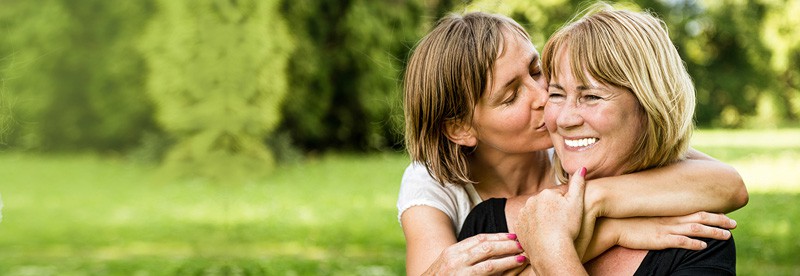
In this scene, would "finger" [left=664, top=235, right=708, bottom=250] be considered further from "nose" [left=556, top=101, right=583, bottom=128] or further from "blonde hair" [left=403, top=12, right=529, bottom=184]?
"blonde hair" [left=403, top=12, right=529, bottom=184]

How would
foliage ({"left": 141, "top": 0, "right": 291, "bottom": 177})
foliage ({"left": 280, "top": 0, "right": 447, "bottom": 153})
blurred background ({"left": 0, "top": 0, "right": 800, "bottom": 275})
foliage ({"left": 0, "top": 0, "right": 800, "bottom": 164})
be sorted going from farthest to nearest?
foliage ({"left": 280, "top": 0, "right": 447, "bottom": 153}), foliage ({"left": 0, "top": 0, "right": 800, "bottom": 164}), foliage ({"left": 141, "top": 0, "right": 291, "bottom": 177}), blurred background ({"left": 0, "top": 0, "right": 800, "bottom": 275})

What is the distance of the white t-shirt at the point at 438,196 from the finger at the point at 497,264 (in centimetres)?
45

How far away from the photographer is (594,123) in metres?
2.01

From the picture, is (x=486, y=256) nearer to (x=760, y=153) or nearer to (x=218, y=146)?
(x=218, y=146)

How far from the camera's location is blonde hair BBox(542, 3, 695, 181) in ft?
6.42

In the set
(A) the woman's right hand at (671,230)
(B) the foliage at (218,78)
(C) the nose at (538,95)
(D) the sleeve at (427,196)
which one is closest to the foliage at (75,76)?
(B) the foliage at (218,78)

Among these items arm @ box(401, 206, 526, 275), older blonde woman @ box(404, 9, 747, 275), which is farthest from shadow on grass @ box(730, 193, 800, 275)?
arm @ box(401, 206, 526, 275)

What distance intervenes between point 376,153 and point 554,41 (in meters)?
16.4

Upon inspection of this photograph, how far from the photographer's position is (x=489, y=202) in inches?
89.2

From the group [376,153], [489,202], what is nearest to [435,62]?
[489,202]

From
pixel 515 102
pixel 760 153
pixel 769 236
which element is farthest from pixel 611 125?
pixel 760 153

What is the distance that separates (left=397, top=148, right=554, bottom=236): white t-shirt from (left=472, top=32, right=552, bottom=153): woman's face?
0.20 m

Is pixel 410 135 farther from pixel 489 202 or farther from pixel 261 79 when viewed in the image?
pixel 261 79

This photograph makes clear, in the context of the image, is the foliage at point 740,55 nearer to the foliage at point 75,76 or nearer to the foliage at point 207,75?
the foliage at point 207,75
